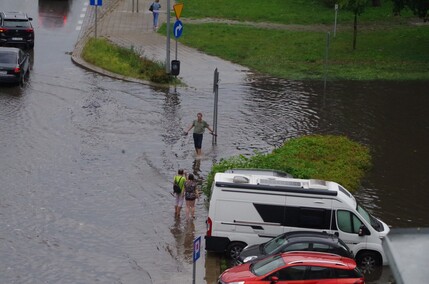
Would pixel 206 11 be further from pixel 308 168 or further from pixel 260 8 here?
pixel 308 168

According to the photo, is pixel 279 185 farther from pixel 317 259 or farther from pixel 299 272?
pixel 299 272

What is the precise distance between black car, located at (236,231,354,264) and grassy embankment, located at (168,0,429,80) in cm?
1987

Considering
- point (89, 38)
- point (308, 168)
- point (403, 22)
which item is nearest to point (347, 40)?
point (403, 22)

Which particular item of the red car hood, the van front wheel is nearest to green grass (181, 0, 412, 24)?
the van front wheel

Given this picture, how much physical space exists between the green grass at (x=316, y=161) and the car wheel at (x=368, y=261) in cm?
395

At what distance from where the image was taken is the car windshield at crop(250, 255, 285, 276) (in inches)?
580

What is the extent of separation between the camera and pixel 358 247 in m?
17.3

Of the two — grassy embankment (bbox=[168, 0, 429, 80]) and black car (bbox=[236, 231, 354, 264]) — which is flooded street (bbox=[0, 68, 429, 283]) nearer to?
black car (bbox=[236, 231, 354, 264])

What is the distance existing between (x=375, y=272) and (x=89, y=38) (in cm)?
2545

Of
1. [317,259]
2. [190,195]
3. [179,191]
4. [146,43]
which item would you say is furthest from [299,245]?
[146,43]

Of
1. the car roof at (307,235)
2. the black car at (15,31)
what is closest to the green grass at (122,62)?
the black car at (15,31)

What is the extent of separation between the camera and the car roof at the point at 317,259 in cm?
1475

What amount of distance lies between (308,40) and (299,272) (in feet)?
93.0

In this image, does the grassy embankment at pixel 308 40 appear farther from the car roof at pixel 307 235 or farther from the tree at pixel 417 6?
the car roof at pixel 307 235
